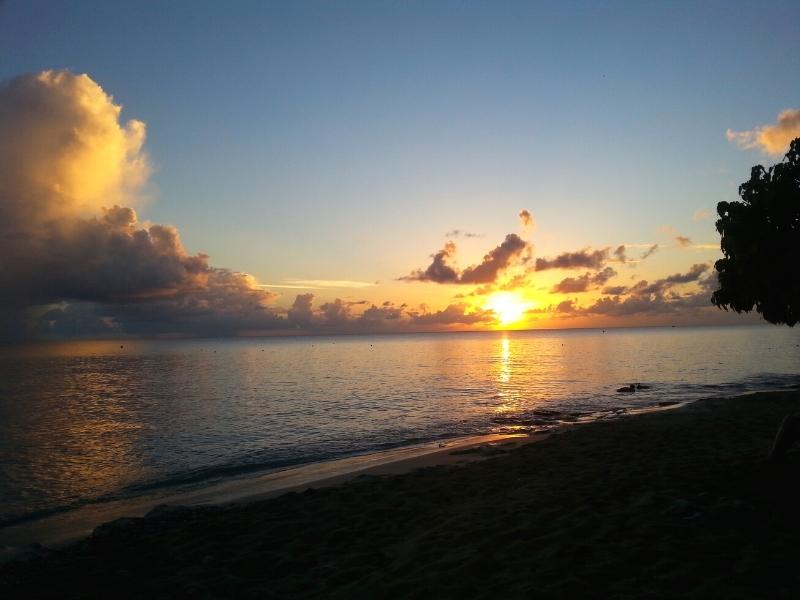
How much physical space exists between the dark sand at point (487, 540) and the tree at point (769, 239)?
388cm

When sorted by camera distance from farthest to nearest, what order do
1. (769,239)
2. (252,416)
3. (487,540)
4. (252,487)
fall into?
(252,416)
(252,487)
(769,239)
(487,540)

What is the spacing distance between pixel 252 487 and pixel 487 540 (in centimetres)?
1229

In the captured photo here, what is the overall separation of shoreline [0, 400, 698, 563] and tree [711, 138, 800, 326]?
11419mm

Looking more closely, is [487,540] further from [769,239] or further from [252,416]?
[252,416]

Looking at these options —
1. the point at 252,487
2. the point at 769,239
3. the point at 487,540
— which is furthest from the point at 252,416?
the point at 769,239

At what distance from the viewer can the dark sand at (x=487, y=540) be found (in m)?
7.71

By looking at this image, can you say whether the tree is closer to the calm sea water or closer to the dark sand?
the dark sand

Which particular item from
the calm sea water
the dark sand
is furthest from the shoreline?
the dark sand

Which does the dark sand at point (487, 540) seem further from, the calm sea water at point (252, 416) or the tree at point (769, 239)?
the calm sea water at point (252, 416)

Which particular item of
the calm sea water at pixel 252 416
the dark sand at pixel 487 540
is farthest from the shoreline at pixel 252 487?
the dark sand at pixel 487 540

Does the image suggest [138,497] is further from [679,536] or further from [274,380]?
[274,380]

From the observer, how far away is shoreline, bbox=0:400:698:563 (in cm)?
1512

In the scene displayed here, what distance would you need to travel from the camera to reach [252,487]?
19.4m

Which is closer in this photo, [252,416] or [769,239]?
[769,239]
